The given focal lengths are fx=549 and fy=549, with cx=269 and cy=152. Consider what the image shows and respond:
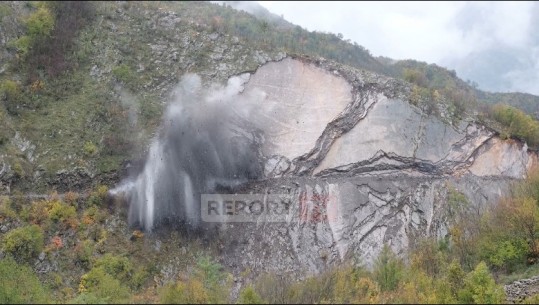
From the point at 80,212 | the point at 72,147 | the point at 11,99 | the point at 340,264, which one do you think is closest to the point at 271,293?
the point at 340,264

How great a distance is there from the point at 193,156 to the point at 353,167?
12303 millimetres

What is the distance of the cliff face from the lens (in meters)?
39.3

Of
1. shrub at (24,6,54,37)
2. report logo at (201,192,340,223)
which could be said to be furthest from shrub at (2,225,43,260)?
shrub at (24,6,54,37)

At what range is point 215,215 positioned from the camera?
131ft

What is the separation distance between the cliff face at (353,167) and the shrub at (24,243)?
12.2 m

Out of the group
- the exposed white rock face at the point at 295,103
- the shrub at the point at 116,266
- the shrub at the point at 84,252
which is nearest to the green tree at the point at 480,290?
the exposed white rock face at the point at 295,103

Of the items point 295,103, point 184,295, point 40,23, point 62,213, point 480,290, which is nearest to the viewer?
point 184,295

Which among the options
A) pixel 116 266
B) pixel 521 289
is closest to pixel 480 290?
pixel 521 289

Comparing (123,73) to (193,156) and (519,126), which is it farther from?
(519,126)

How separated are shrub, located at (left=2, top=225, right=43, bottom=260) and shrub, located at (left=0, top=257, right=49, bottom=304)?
0.62 meters

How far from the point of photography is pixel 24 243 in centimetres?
3369

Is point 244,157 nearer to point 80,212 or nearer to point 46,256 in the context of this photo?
point 80,212

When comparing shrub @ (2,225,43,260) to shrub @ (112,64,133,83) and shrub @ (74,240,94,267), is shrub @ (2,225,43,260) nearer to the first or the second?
shrub @ (74,240,94,267)

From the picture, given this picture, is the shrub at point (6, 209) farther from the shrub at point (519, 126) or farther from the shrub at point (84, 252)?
the shrub at point (519, 126)
